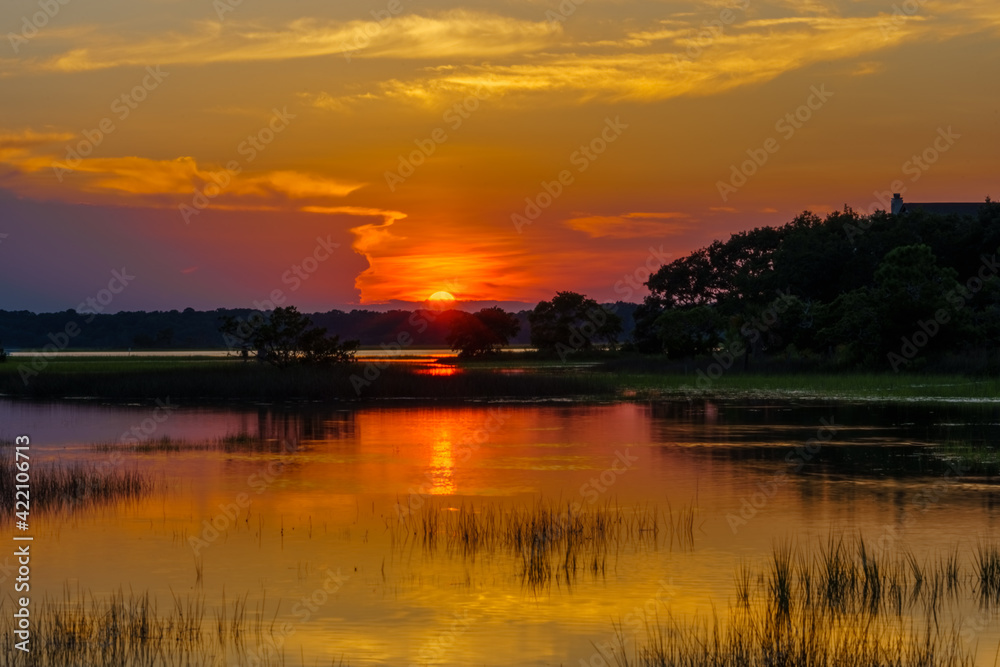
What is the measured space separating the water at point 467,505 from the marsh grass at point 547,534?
0.20 metres

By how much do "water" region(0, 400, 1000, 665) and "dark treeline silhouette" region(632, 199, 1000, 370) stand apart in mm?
21824

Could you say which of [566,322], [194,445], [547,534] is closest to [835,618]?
[547,534]

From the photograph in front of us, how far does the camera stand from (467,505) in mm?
21500

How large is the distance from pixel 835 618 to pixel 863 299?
53524mm

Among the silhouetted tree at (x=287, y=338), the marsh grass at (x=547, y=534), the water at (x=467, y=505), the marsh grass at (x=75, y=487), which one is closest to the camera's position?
the water at (x=467, y=505)

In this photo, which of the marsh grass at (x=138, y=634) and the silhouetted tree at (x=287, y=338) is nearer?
the marsh grass at (x=138, y=634)

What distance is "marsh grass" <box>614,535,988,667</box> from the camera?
11.0 metres

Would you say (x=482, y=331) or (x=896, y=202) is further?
(x=482, y=331)

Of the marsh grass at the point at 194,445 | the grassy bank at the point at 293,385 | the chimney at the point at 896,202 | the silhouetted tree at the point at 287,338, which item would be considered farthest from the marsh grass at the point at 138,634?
the chimney at the point at 896,202

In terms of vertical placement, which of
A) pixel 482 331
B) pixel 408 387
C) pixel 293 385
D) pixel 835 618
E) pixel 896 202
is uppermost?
pixel 896 202

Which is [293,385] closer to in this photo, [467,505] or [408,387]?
[408,387]

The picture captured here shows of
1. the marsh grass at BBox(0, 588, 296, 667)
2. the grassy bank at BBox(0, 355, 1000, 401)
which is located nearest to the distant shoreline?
the grassy bank at BBox(0, 355, 1000, 401)

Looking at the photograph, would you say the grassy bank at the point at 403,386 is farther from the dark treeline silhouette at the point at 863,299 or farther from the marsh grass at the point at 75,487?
the marsh grass at the point at 75,487

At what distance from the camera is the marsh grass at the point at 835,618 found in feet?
35.9
